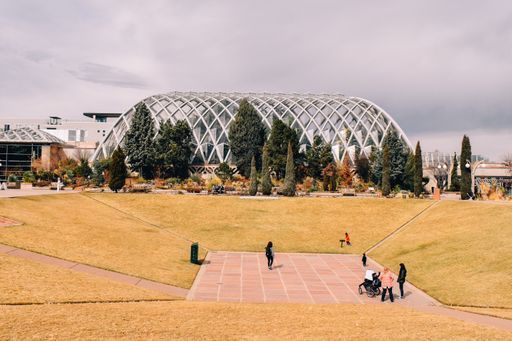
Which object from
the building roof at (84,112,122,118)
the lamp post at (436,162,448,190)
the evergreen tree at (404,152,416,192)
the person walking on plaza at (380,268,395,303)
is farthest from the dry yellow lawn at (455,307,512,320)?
the building roof at (84,112,122,118)

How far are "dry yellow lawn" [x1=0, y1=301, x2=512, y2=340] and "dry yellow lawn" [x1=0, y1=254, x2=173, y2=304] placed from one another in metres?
1.13

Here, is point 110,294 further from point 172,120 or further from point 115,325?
point 172,120

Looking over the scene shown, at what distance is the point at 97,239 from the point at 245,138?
48.7 meters

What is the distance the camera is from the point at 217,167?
75500mm

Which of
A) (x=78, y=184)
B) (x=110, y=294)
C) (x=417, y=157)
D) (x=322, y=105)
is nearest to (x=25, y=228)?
(x=110, y=294)

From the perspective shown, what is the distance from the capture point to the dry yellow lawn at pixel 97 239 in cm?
2073

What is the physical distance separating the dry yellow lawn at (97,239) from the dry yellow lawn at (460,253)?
44.0ft

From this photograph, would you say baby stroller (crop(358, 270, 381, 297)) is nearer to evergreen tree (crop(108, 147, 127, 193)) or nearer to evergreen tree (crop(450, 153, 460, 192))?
evergreen tree (crop(108, 147, 127, 193))

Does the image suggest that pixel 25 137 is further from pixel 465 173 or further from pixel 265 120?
pixel 465 173

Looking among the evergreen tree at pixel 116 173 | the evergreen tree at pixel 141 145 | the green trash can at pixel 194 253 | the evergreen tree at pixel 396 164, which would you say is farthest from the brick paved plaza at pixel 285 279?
the evergreen tree at pixel 141 145

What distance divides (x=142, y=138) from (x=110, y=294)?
56946mm

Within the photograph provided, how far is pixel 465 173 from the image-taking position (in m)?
43.9

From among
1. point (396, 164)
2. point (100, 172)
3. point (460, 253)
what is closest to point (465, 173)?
point (460, 253)

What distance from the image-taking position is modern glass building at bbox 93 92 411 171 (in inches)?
3081
